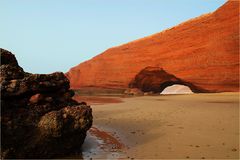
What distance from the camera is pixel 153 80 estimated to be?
29.1m

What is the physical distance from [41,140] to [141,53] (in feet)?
80.1

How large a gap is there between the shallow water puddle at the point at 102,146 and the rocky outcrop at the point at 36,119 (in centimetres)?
39

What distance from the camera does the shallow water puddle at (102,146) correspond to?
20.1 ft

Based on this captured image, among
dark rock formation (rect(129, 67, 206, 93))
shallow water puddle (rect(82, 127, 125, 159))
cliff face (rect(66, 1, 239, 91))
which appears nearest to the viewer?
shallow water puddle (rect(82, 127, 125, 159))

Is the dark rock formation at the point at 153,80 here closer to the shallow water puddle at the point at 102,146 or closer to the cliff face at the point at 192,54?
the cliff face at the point at 192,54

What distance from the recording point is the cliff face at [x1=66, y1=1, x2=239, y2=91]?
77.2 ft

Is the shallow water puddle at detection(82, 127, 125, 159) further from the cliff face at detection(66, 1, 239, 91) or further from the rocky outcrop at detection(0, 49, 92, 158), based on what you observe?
the cliff face at detection(66, 1, 239, 91)

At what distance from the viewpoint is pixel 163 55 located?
2753 centimetres

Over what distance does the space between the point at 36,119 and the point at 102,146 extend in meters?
1.88

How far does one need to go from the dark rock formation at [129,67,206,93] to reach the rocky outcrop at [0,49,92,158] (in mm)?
21362

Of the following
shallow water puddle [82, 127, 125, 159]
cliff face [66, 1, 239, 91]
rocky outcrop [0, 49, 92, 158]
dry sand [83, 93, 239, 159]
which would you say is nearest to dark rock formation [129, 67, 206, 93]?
cliff face [66, 1, 239, 91]

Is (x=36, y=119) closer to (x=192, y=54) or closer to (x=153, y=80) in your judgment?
(x=192, y=54)

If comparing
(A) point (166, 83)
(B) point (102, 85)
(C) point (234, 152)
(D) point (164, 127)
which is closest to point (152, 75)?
(A) point (166, 83)

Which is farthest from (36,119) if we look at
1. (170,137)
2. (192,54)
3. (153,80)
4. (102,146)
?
(153,80)
